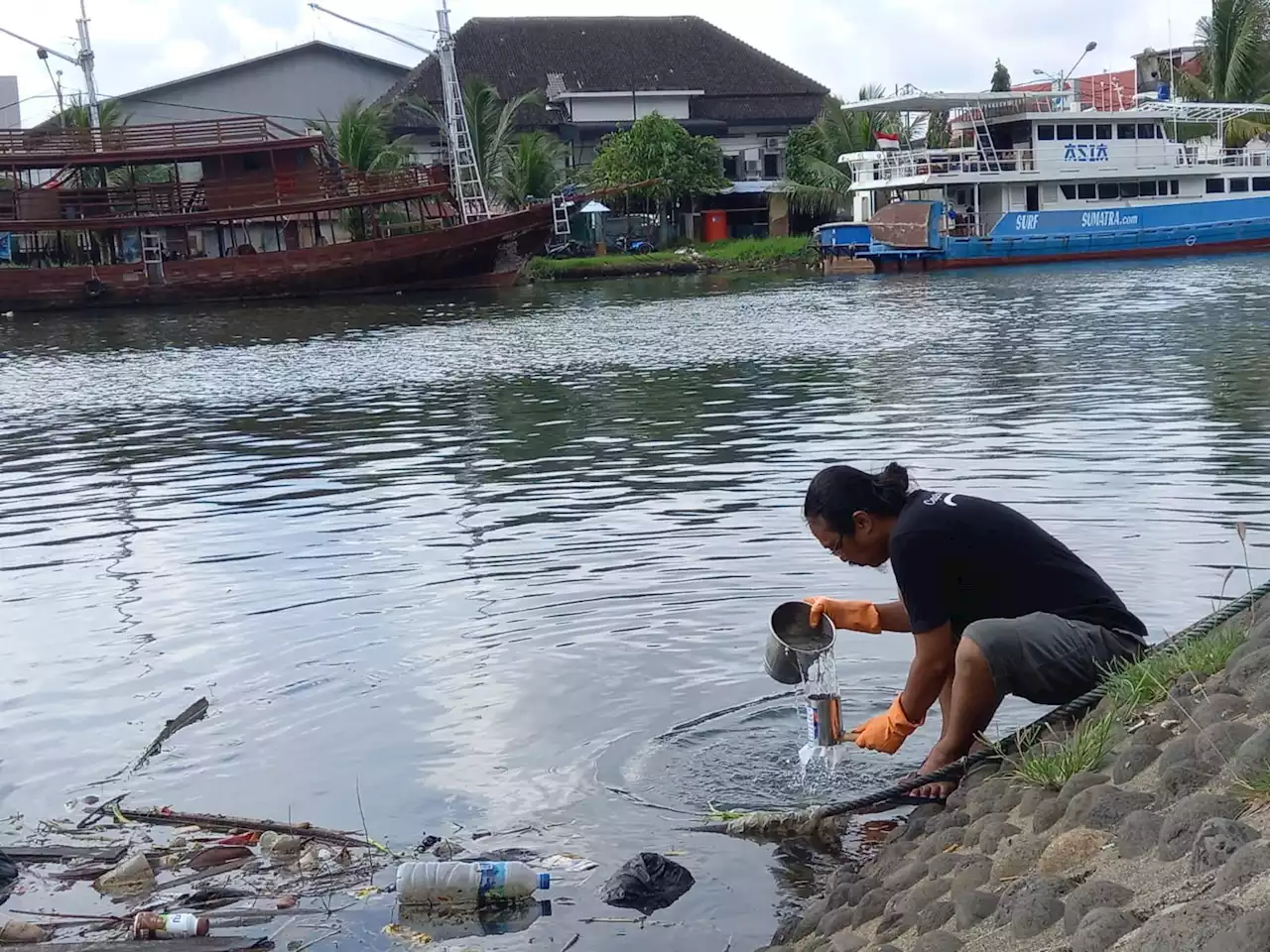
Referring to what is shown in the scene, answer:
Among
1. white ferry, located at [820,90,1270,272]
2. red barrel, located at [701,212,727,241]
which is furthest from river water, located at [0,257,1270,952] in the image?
red barrel, located at [701,212,727,241]

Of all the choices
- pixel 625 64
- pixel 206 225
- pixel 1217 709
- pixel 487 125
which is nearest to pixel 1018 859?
pixel 1217 709

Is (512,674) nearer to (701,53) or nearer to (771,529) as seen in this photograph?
(771,529)

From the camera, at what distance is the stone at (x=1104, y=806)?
152 inches

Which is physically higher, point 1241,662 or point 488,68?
point 488,68

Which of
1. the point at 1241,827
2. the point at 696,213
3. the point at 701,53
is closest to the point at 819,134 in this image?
the point at 696,213

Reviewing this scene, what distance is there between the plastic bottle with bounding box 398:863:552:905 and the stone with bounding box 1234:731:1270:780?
243 cm

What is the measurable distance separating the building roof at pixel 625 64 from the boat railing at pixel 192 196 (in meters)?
12.8

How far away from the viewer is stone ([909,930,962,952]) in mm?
3648

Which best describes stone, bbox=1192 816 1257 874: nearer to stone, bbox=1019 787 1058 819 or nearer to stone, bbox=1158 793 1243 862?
stone, bbox=1158 793 1243 862

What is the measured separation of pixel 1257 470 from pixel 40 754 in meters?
8.46

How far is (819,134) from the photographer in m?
54.5

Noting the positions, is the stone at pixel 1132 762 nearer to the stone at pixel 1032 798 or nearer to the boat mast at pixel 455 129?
the stone at pixel 1032 798

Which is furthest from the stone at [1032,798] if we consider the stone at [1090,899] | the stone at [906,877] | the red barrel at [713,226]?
the red barrel at [713,226]

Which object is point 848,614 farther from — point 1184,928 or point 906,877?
point 1184,928
